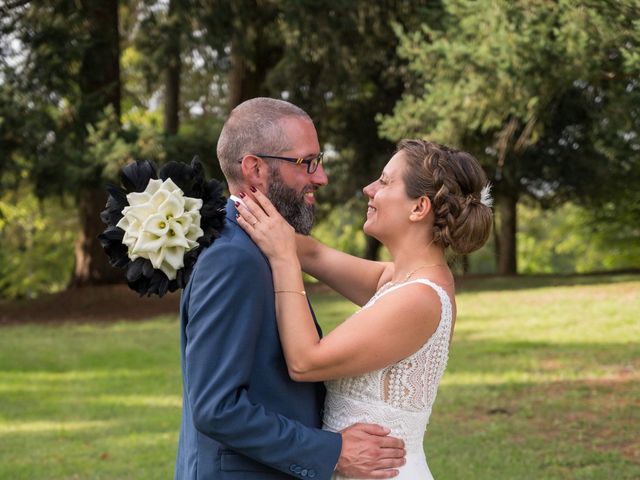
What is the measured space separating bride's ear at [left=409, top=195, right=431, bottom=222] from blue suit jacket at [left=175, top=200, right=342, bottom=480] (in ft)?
1.95

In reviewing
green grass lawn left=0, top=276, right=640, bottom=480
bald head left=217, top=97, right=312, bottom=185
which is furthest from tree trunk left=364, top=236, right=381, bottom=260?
bald head left=217, top=97, right=312, bottom=185

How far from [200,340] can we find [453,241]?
97 cm

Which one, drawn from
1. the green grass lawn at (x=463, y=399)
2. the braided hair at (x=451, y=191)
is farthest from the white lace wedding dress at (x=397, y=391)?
the green grass lawn at (x=463, y=399)

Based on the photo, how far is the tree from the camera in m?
13.7

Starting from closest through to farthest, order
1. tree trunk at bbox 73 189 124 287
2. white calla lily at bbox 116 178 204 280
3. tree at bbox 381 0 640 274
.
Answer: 1. white calla lily at bbox 116 178 204 280
2. tree at bbox 381 0 640 274
3. tree trunk at bbox 73 189 124 287

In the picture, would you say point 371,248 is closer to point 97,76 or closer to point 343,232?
point 343,232

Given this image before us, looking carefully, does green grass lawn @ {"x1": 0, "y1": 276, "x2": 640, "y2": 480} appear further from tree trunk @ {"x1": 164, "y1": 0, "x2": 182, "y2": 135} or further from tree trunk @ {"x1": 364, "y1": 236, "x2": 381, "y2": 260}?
tree trunk @ {"x1": 364, "y1": 236, "x2": 381, "y2": 260}

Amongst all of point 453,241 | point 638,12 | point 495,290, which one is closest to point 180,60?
point 495,290

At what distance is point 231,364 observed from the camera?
8.38 ft

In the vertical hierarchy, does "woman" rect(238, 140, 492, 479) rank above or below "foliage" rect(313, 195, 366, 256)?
above

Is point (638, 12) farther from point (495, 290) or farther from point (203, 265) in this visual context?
point (495, 290)

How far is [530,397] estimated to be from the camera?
10391mm

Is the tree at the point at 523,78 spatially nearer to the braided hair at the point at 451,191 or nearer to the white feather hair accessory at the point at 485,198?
the white feather hair accessory at the point at 485,198

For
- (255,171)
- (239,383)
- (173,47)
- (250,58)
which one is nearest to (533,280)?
(250,58)
